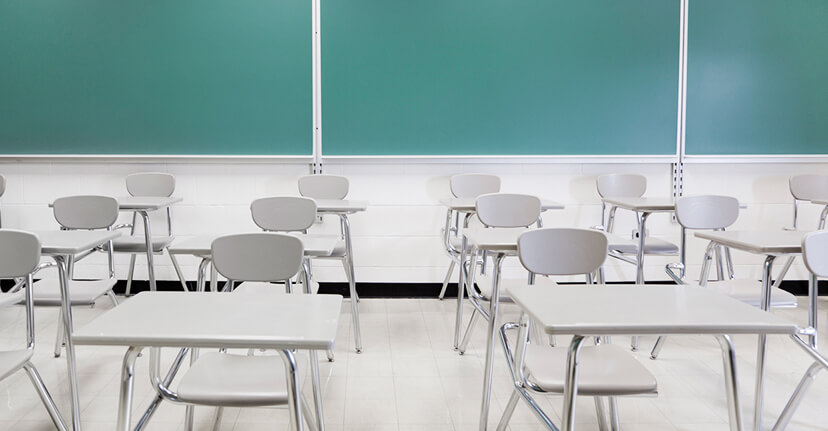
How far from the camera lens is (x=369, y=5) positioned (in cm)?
423

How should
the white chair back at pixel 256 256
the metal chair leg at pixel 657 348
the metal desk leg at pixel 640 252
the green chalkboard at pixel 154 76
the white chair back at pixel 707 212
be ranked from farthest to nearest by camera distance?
the green chalkboard at pixel 154 76, the metal desk leg at pixel 640 252, the white chair back at pixel 707 212, the metal chair leg at pixel 657 348, the white chair back at pixel 256 256

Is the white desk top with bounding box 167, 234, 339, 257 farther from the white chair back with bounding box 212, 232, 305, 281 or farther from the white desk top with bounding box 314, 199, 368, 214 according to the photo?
the white desk top with bounding box 314, 199, 368, 214

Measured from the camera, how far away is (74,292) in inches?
107

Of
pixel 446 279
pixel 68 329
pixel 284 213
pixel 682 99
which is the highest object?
pixel 682 99

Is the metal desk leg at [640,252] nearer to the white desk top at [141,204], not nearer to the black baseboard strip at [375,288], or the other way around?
the black baseboard strip at [375,288]

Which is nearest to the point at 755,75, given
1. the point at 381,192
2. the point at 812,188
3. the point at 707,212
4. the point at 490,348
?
the point at 812,188

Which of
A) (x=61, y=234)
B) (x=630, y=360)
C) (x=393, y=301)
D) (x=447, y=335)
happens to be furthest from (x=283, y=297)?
(x=393, y=301)

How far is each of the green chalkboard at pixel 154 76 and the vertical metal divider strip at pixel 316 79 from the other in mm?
38

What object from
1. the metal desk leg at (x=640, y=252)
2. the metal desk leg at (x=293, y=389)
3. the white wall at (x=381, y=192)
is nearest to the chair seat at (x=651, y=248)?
the metal desk leg at (x=640, y=252)

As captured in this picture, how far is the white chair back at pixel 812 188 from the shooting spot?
4.32 m

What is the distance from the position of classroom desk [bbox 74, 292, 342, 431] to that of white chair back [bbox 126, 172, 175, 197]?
2774mm

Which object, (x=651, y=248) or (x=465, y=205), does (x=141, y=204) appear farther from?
(x=651, y=248)

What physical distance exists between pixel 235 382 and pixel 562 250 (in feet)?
4.01

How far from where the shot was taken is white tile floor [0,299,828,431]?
2.37 metres
